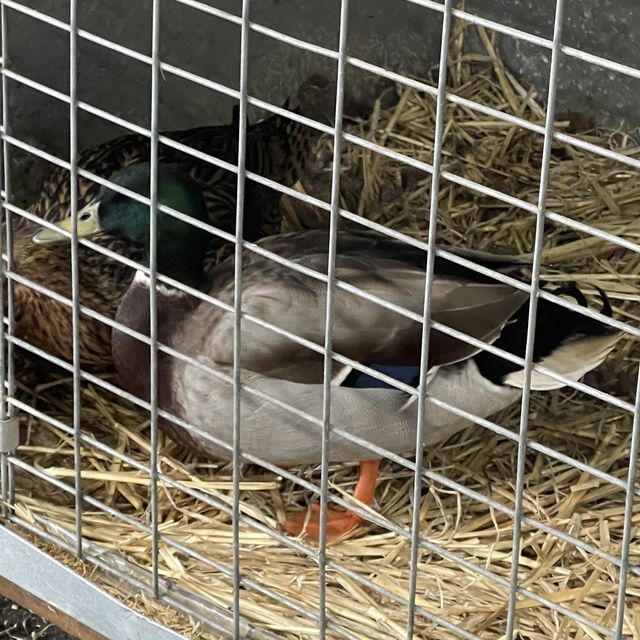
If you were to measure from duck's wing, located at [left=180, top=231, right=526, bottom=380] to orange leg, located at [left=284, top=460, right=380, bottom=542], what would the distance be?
29 centimetres

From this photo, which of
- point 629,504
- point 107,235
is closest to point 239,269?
point 629,504

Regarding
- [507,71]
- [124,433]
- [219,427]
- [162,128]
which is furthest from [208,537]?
[507,71]

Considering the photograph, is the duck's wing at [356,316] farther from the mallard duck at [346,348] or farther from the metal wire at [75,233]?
the metal wire at [75,233]

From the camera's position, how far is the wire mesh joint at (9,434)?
8.77 ft

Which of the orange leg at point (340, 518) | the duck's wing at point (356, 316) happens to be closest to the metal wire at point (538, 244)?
the duck's wing at point (356, 316)

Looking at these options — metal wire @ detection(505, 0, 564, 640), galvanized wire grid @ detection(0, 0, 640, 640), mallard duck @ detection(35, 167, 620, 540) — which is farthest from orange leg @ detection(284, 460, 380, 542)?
metal wire @ detection(505, 0, 564, 640)

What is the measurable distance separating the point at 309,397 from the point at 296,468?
40cm

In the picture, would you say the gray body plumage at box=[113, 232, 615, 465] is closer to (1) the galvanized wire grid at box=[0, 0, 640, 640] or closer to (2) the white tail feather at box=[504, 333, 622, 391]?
(2) the white tail feather at box=[504, 333, 622, 391]

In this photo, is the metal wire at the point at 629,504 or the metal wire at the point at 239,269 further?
the metal wire at the point at 239,269

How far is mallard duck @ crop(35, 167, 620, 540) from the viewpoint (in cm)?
264

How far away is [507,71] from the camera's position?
13.1ft

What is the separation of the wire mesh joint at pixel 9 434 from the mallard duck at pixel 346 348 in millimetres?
283

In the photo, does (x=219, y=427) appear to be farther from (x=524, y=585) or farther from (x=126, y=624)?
(x=524, y=585)

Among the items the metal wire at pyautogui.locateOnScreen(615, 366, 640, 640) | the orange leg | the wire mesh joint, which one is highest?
the metal wire at pyautogui.locateOnScreen(615, 366, 640, 640)
